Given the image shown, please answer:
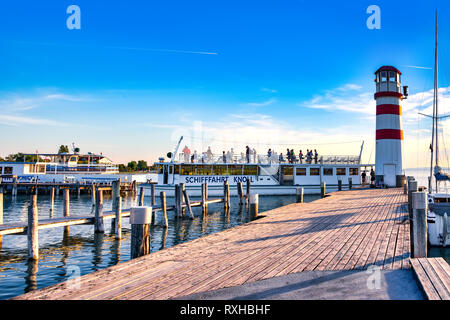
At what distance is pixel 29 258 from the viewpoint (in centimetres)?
1115

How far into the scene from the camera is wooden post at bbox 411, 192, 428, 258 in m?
6.44

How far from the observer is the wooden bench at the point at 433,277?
365cm

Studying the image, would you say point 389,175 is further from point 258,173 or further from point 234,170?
point 234,170

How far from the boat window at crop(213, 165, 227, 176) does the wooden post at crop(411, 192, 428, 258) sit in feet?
94.0

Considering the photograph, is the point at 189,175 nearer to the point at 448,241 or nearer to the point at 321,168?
the point at 321,168

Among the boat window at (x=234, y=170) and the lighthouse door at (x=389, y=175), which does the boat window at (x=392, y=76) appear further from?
the boat window at (x=234, y=170)

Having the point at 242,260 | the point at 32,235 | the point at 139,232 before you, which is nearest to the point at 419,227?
the point at 242,260

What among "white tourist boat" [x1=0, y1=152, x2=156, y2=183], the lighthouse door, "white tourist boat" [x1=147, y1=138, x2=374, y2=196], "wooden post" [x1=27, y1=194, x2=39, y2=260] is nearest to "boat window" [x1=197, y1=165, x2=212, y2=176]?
"white tourist boat" [x1=147, y1=138, x2=374, y2=196]

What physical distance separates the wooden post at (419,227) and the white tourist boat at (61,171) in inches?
1751

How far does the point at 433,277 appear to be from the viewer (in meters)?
4.11

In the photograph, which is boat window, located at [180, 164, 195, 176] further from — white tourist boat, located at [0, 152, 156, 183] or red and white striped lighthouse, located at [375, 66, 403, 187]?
red and white striped lighthouse, located at [375, 66, 403, 187]

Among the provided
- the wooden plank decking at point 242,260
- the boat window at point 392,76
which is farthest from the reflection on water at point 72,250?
the boat window at point 392,76
